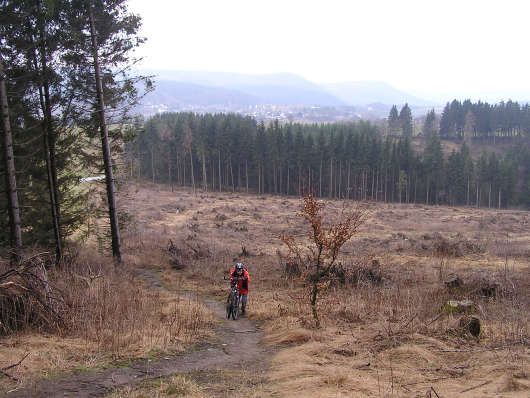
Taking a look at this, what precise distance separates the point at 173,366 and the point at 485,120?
12316 centimetres

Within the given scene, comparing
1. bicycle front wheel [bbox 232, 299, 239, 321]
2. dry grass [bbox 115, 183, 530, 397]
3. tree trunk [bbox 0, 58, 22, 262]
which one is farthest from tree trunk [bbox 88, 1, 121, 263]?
bicycle front wheel [bbox 232, 299, 239, 321]

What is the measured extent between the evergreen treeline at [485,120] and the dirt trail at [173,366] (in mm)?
111906

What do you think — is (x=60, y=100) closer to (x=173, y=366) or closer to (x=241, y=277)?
(x=241, y=277)

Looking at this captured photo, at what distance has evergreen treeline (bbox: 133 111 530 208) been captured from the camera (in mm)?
71188

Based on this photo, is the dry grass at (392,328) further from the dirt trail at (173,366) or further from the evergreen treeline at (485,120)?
the evergreen treeline at (485,120)

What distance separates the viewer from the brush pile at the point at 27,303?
7.18m

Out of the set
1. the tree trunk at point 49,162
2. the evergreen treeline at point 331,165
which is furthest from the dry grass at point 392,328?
the evergreen treeline at point 331,165

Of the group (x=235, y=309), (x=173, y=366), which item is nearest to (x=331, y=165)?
(x=235, y=309)

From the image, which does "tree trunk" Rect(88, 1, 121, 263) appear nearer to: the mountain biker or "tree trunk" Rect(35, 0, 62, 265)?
"tree trunk" Rect(35, 0, 62, 265)

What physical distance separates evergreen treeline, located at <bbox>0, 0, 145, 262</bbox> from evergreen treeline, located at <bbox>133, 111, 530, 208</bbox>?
57.5m

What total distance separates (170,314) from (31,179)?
28.8 ft

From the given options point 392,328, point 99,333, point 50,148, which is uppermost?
point 50,148

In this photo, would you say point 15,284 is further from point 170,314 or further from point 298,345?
point 298,345

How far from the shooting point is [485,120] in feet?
361
